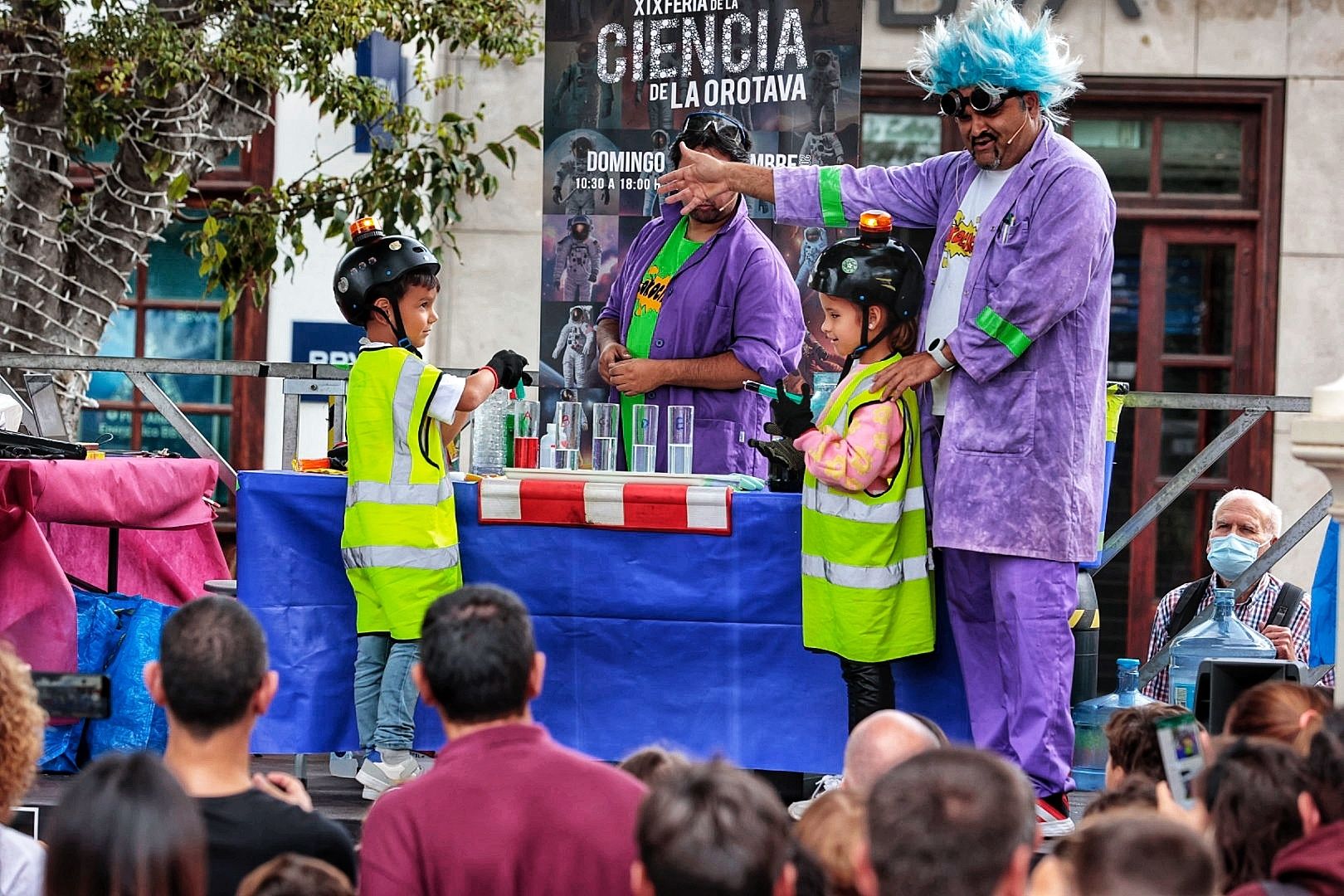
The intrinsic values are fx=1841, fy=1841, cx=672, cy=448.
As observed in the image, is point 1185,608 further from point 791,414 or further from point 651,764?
point 651,764

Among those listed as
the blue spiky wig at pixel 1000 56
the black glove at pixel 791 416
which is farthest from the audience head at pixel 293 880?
the blue spiky wig at pixel 1000 56

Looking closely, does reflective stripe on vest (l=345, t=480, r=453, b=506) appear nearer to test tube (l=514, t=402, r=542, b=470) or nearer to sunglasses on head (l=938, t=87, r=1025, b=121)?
test tube (l=514, t=402, r=542, b=470)

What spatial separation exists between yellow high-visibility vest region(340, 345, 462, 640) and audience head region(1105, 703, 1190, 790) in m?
1.82

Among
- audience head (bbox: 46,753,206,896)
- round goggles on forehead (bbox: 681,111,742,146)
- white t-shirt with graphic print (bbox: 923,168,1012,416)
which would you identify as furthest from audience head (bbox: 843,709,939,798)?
round goggles on forehead (bbox: 681,111,742,146)

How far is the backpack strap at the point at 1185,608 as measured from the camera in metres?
5.63

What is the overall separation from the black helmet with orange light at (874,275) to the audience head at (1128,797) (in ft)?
5.71

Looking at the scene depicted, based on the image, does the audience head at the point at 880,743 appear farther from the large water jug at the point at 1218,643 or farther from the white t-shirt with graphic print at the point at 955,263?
the large water jug at the point at 1218,643

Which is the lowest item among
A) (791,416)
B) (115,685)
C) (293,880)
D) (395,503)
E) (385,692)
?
(115,685)

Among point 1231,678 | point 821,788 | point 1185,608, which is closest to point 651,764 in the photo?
point 1231,678

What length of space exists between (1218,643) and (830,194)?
5.73 feet

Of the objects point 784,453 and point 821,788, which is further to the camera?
point 821,788

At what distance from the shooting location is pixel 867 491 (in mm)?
4355

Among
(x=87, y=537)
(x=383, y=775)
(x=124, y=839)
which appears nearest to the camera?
(x=124, y=839)

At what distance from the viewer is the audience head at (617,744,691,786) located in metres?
2.77
